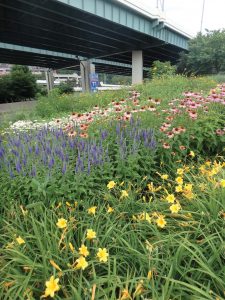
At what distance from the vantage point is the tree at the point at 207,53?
40.2m

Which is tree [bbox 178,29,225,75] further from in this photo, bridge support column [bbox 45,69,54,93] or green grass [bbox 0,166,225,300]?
green grass [bbox 0,166,225,300]

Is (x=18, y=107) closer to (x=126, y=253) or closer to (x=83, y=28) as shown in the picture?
(x=83, y=28)

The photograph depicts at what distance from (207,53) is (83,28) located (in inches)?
839

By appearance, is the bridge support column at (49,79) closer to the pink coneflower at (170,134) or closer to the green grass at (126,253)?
the pink coneflower at (170,134)

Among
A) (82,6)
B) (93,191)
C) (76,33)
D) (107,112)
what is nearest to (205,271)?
(93,191)

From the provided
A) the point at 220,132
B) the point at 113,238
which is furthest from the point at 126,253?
the point at 220,132

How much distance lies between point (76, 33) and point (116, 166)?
85.5 feet

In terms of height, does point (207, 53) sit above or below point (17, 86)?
above

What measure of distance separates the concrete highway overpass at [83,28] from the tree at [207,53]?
1.54m

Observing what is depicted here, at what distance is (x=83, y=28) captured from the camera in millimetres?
25422

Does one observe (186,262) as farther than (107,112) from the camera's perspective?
No

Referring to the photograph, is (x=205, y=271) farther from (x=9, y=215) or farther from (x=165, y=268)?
(x=9, y=215)

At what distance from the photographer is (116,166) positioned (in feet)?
12.5

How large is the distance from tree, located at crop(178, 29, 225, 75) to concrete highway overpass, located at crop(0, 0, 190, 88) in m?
1.54
